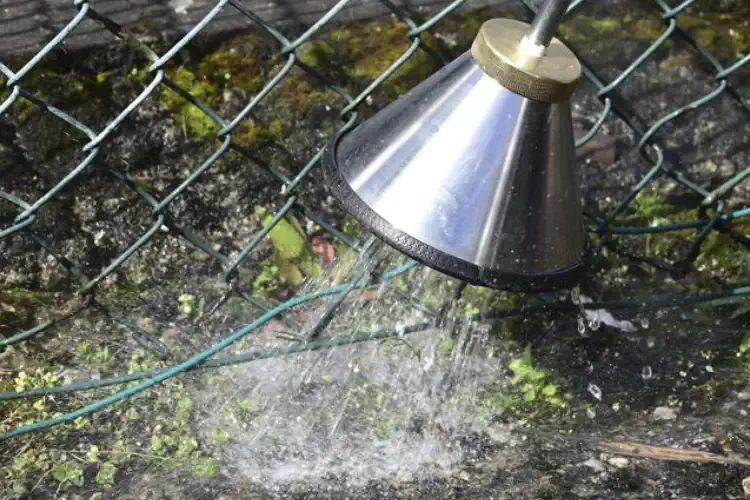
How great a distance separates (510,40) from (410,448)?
45.7 inches

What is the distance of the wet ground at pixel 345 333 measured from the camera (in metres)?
2.11

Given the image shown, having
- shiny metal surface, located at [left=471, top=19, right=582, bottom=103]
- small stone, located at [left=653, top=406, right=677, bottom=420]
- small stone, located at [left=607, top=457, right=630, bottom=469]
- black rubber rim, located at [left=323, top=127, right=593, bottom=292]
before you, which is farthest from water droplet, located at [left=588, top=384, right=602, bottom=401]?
shiny metal surface, located at [left=471, top=19, right=582, bottom=103]

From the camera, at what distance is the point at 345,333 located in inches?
92.8

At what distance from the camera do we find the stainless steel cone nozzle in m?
1.39

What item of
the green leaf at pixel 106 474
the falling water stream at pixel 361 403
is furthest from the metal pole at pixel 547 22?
the green leaf at pixel 106 474

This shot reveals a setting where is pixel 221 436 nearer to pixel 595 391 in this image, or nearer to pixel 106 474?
pixel 106 474

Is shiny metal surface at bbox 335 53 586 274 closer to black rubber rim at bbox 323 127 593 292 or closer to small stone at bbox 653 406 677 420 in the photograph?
black rubber rim at bbox 323 127 593 292

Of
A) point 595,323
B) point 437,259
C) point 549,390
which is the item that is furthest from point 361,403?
point 437,259

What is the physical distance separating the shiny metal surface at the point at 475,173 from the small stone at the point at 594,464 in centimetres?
81

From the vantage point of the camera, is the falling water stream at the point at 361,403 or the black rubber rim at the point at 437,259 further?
the falling water stream at the point at 361,403

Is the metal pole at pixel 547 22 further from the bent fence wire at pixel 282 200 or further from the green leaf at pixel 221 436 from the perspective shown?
the green leaf at pixel 221 436

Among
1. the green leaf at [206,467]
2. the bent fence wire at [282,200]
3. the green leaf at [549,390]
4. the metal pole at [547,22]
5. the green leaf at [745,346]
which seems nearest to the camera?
the metal pole at [547,22]

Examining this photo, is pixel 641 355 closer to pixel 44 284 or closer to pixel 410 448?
pixel 410 448

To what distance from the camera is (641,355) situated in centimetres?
251
